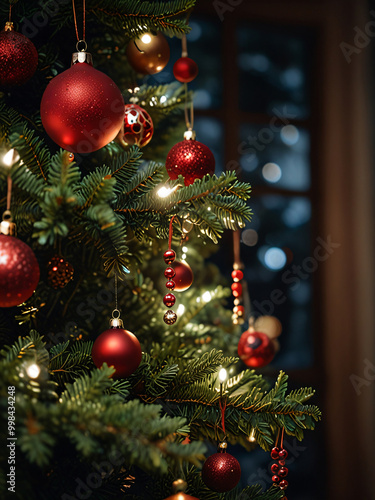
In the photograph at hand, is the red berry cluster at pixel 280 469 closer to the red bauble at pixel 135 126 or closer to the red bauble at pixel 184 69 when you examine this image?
the red bauble at pixel 135 126

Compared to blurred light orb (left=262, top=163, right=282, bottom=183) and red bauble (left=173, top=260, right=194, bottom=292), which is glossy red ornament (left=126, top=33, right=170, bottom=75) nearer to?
red bauble (left=173, top=260, right=194, bottom=292)

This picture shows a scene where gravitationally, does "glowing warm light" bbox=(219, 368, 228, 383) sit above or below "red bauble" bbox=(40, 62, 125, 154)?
below

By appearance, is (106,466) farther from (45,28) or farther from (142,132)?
(45,28)

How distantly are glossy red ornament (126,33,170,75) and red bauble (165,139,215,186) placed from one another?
0.21 m

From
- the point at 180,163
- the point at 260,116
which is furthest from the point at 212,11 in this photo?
the point at 180,163

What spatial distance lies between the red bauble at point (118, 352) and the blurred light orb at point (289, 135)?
1.45 metres

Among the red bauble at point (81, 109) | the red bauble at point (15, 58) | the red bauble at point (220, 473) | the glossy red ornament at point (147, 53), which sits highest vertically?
the glossy red ornament at point (147, 53)

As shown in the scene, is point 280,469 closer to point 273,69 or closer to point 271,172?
point 271,172

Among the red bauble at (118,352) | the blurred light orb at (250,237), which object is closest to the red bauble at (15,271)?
the red bauble at (118,352)

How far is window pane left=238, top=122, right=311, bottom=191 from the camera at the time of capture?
1818mm

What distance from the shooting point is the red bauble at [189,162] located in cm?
69

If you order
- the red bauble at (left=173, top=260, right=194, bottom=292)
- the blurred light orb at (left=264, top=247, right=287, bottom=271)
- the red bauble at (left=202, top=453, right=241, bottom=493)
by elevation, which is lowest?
the red bauble at (left=202, top=453, right=241, bottom=493)

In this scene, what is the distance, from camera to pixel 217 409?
2.22 ft

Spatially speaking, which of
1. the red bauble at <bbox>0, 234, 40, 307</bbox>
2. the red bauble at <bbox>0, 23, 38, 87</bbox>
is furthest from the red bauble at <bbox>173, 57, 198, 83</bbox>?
the red bauble at <bbox>0, 234, 40, 307</bbox>
